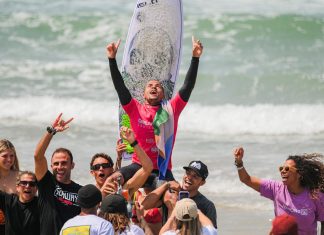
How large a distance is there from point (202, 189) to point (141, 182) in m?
5.85

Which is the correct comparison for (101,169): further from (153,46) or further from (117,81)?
(153,46)

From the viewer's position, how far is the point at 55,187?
25.7 feet

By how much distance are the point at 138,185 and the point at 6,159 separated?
3.83 feet

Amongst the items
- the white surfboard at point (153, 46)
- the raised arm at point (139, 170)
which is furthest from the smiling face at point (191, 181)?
the white surfboard at point (153, 46)

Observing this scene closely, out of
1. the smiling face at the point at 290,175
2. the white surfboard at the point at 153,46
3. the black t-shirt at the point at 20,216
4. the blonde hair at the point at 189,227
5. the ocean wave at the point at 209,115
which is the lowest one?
the blonde hair at the point at 189,227

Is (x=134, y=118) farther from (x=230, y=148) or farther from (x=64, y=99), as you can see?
(x=64, y=99)

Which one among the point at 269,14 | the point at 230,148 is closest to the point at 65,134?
the point at 230,148

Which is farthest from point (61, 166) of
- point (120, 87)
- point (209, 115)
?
point (209, 115)

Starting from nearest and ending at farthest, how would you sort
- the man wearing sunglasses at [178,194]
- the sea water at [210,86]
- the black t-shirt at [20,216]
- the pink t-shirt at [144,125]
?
the black t-shirt at [20,216], the man wearing sunglasses at [178,194], the pink t-shirt at [144,125], the sea water at [210,86]

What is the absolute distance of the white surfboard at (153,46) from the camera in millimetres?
9758

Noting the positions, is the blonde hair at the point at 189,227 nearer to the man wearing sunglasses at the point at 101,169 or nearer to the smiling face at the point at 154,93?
the man wearing sunglasses at the point at 101,169

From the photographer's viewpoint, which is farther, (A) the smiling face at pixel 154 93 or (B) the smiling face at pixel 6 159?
(A) the smiling face at pixel 154 93

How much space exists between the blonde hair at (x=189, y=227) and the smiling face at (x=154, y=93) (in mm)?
2209

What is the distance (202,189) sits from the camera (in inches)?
553
